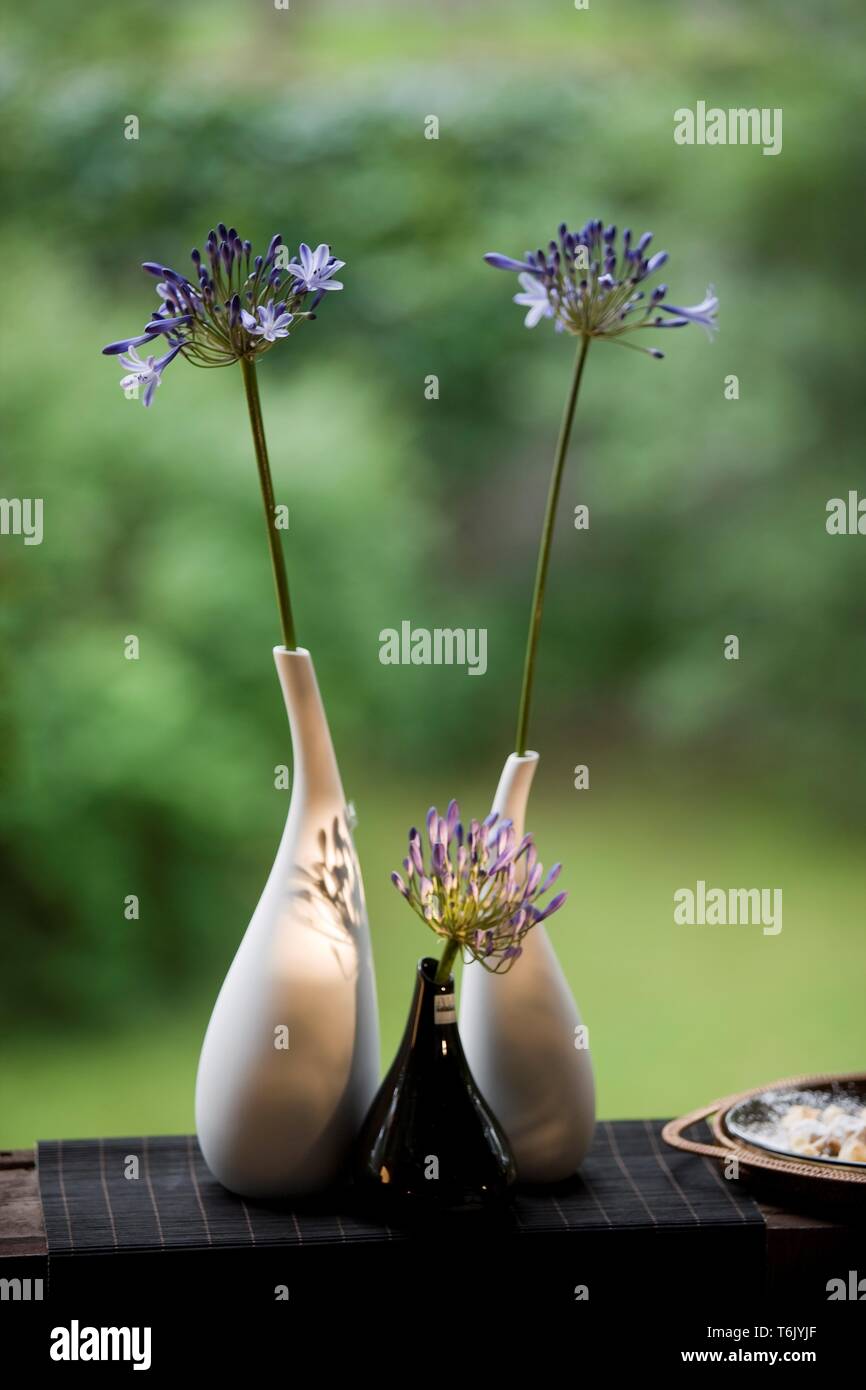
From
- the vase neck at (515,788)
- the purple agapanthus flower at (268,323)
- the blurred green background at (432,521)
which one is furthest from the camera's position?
the blurred green background at (432,521)

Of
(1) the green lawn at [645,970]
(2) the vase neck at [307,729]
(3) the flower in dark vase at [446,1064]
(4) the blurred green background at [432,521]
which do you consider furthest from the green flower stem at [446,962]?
(4) the blurred green background at [432,521]

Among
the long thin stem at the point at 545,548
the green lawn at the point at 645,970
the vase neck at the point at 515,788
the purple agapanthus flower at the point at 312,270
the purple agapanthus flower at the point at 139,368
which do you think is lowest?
the green lawn at the point at 645,970

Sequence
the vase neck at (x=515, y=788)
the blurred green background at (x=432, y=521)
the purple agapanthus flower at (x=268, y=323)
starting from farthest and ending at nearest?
the blurred green background at (x=432, y=521)
the vase neck at (x=515, y=788)
the purple agapanthus flower at (x=268, y=323)

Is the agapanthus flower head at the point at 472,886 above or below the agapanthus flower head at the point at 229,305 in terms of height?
below

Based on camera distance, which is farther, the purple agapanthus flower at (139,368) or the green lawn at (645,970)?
the green lawn at (645,970)

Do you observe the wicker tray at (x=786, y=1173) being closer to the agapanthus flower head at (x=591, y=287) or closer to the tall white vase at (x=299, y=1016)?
the tall white vase at (x=299, y=1016)

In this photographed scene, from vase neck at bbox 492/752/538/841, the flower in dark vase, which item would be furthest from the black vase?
vase neck at bbox 492/752/538/841

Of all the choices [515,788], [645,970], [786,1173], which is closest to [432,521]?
[645,970]
